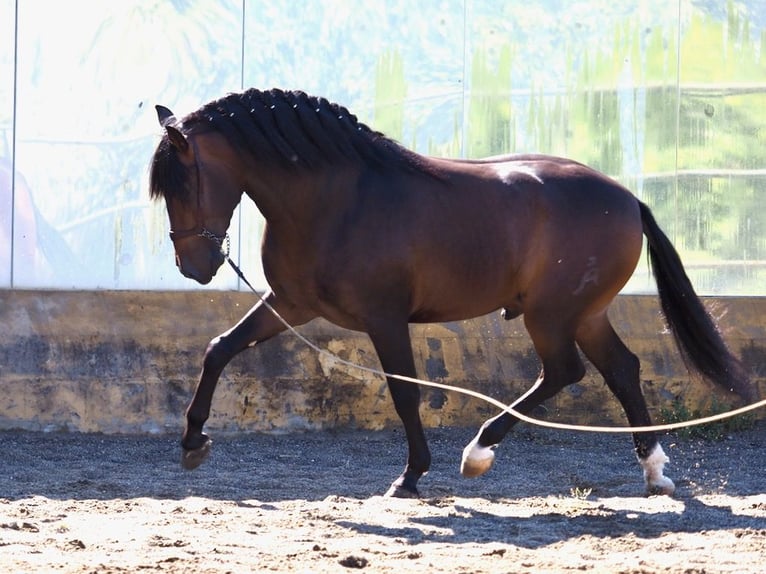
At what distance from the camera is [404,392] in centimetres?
602

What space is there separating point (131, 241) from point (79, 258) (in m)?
0.36

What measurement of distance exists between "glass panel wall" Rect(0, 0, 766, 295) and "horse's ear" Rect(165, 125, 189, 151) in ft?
9.06

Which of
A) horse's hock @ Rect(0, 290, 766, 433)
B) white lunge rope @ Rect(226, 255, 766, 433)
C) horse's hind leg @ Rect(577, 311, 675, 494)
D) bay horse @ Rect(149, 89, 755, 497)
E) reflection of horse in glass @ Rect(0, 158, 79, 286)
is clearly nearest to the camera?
white lunge rope @ Rect(226, 255, 766, 433)

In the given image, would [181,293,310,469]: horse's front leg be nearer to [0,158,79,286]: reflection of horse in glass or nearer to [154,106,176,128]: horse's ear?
[154,106,176,128]: horse's ear

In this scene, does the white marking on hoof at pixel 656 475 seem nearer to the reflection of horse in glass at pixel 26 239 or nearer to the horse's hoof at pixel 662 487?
the horse's hoof at pixel 662 487

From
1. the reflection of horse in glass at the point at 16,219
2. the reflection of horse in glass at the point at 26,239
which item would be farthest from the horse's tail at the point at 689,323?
the reflection of horse in glass at the point at 16,219

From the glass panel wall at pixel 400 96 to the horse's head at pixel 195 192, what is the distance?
2554 millimetres

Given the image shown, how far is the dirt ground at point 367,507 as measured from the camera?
451 cm

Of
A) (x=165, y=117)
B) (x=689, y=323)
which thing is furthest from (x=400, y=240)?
(x=689, y=323)

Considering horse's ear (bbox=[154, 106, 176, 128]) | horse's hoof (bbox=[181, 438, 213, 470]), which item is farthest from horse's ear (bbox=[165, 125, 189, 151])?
horse's hoof (bbox=[181, 438, 213, 470])

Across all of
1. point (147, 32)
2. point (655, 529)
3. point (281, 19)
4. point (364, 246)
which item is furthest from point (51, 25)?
point (655, 529)

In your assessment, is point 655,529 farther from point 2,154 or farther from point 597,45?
point 2,154

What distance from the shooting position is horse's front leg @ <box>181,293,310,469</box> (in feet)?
20.1

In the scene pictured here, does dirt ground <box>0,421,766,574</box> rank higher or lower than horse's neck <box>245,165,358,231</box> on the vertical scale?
lower
